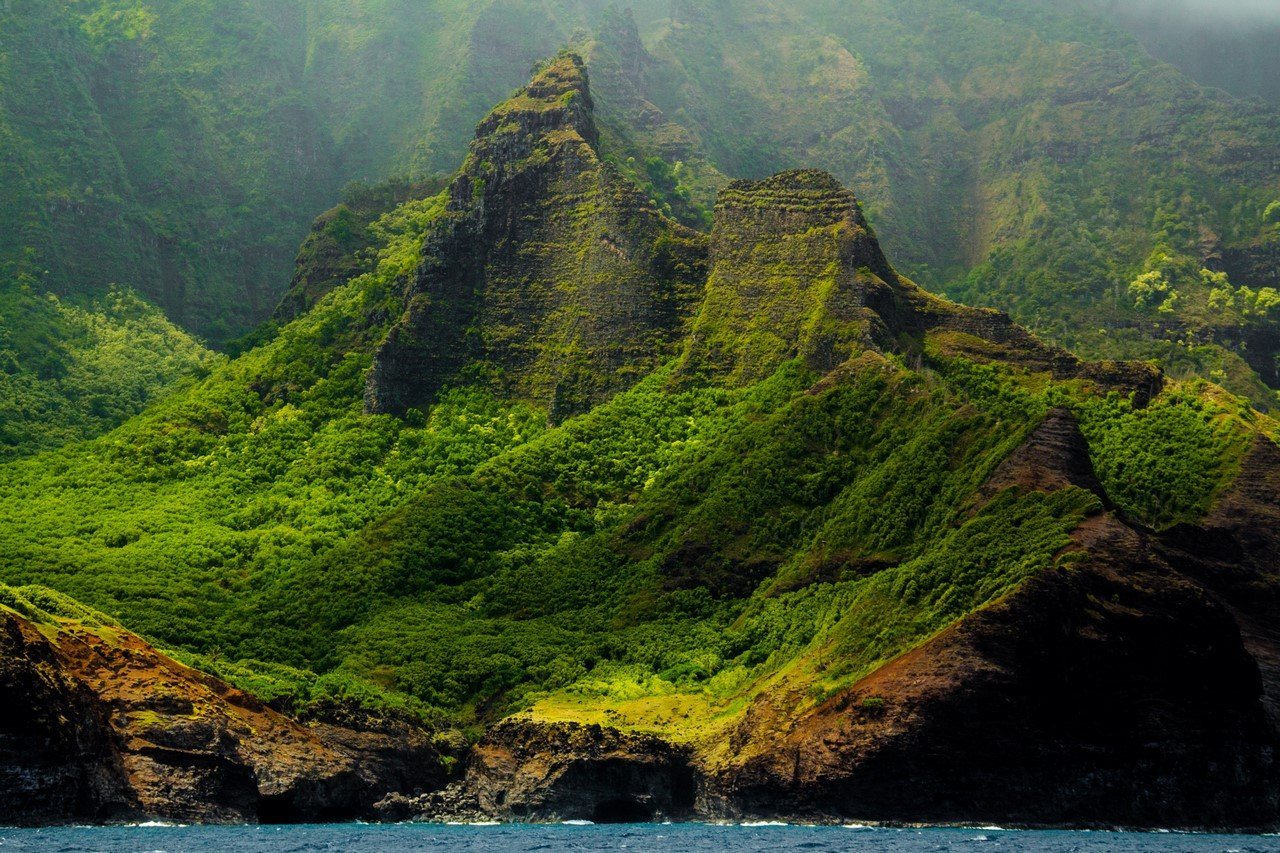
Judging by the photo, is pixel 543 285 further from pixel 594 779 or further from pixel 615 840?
pixel 615 840

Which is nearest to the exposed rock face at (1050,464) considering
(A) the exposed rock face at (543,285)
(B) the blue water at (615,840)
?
(B) the blue water at (615,840)

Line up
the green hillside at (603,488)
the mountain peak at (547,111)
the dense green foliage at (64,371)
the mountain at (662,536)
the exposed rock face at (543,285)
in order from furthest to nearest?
the mountain peak at (547,111), the dense green foliage at (64,371), the exposed rock face at (543,285), the green hillside at (603,488), the mountain at (662,536)

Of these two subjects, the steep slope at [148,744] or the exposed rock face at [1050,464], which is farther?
the exposed rock face at [1050,464]

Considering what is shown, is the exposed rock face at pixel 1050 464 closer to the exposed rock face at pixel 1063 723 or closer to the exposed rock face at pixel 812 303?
the exposed rock face at pixel 1063 723

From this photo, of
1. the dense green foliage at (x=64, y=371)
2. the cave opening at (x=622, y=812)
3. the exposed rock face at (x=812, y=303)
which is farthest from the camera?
the dense green foliage at (x=64, y=371)

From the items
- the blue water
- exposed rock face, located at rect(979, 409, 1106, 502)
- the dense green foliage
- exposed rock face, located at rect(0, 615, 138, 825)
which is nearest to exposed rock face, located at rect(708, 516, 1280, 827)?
the blue water

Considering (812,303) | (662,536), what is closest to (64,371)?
(812,303)

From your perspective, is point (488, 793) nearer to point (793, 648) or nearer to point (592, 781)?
point (592, 781)

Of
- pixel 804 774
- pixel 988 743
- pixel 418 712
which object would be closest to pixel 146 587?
pixel 418 712
